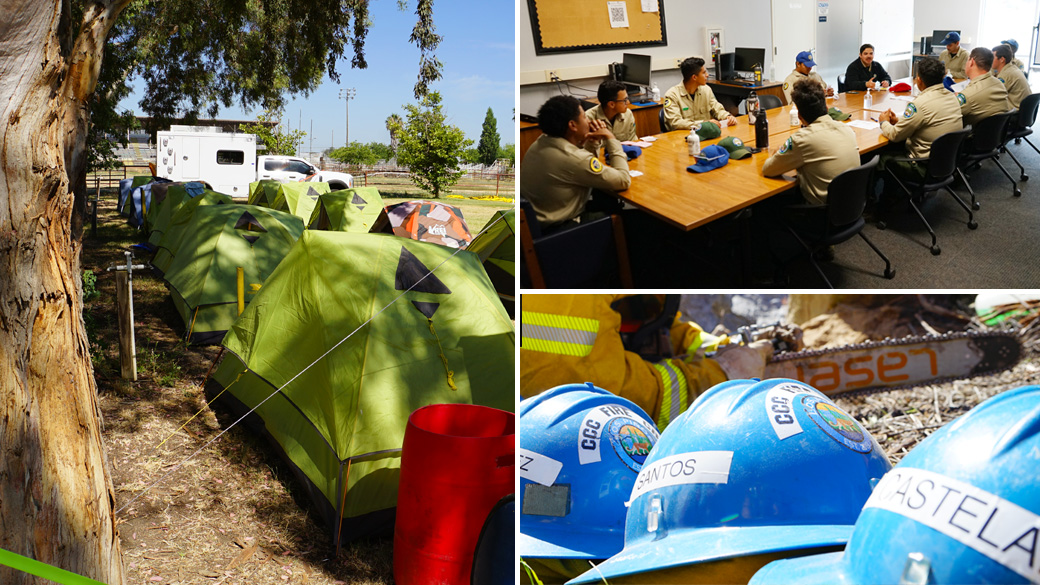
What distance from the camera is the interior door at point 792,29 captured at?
4328 mm

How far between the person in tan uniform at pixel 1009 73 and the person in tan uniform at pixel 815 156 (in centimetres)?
93

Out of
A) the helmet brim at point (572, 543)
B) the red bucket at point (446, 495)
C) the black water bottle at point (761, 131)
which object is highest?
the black water bottle at point (761, 131)

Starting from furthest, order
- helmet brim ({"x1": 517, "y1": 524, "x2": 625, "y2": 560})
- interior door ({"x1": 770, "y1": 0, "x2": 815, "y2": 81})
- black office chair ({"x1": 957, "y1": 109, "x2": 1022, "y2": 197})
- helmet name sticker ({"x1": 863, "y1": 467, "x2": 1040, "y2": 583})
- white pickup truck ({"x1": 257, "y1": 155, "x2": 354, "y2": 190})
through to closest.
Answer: white pickup truck ({"x1": 257, "y1": 155, "x2": 354, "y2": 190}), interior door ({"x1": 770, "y1": 0, "x2": 815, "y2": 81}), black office chair ({"x1": 957, "y1": 109, "x2": 1022, "y2": 197}), helmet brim ({"x1": 517, "y1": 524, "x2": 625, "y2": 560}), helmet name sticker ({"x1": 863, "y1": 467, "x2": 1040, "y2": 583})

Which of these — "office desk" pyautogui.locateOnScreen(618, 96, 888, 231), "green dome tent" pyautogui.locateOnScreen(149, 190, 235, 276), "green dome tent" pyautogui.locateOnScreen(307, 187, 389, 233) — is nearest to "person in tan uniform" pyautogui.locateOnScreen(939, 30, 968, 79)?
"office desk" pyautogui.locateOnScreen(618, 96, 888, 231)

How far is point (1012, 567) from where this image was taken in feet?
3.04

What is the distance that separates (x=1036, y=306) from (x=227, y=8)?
25.5ft

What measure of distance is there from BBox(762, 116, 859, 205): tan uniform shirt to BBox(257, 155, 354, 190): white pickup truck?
16.9m

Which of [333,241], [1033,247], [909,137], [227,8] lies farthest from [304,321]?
[227,8]

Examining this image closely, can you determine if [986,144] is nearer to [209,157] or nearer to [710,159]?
[710,159]

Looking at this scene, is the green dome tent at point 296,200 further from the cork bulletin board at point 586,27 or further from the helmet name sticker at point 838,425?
the helmet name sticker at point 838,425

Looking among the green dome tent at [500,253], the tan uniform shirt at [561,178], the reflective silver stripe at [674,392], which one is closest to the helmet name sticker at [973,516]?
the reflective silver stripe at [674,392]

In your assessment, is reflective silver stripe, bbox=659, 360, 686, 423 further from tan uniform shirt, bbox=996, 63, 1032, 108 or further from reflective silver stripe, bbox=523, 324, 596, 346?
tan uniform shirt, bbox=996, 63, 1032, 108

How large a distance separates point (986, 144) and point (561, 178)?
8.81 ft

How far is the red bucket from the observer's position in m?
2.54
